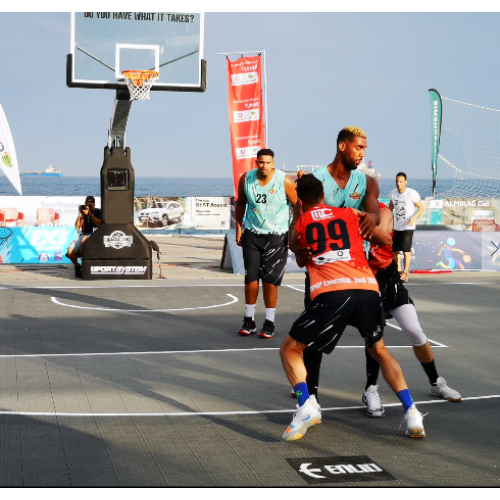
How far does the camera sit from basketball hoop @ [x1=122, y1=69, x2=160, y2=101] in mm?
15085

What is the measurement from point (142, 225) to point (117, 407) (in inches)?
948

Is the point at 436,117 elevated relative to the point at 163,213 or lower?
elevated

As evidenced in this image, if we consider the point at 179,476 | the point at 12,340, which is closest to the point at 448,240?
the point at 12,340

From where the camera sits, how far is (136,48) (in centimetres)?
1572

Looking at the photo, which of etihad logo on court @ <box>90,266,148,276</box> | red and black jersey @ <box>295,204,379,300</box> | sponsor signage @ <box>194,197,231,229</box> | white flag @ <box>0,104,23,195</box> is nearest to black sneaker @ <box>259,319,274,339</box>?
red and black jersey @ <box>295,204,379,300</box>

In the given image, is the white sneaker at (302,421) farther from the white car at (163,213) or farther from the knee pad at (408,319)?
the white car at (163,213)

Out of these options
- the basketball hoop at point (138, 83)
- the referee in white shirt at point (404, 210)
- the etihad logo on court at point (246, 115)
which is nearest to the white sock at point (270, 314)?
the referee in white shirt at point (404, 210)

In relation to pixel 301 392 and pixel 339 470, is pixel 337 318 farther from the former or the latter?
pixel 339 470

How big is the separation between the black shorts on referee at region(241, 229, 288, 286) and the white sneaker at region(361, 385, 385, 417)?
10.2 feet

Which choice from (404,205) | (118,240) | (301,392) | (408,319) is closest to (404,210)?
(404,205)

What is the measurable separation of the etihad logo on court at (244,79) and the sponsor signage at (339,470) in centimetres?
1756

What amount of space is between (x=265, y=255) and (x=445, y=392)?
10.5 feet

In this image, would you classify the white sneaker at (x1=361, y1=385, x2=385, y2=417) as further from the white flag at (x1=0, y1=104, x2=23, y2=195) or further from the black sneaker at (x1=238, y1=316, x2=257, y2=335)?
the white flag at (x1=0, y1=104, x2=23, y2=195)

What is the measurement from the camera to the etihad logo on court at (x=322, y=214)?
16.8ft
